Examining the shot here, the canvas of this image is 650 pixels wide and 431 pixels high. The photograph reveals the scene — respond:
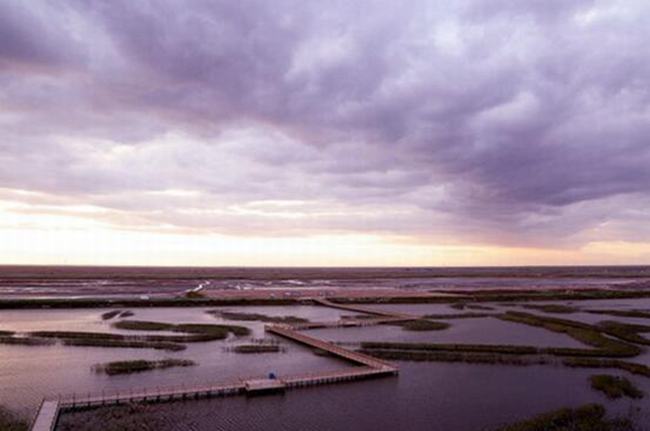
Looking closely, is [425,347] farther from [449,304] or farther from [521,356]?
[449,304]

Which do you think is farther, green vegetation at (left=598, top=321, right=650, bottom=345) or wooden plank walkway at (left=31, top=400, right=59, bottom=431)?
green vegetation at (left=598, top=321, right=650, bottom=345)

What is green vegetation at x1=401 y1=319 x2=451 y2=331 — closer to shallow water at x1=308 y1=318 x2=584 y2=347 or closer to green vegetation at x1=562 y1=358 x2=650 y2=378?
shallow water at x1=308 y1=318 x2=584 y2=347

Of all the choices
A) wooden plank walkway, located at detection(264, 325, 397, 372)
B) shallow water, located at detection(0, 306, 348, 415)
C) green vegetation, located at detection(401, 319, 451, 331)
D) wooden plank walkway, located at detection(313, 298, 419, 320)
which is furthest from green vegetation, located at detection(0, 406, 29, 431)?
wooden plank walkway, located at detection(313, 298, 419, 320)

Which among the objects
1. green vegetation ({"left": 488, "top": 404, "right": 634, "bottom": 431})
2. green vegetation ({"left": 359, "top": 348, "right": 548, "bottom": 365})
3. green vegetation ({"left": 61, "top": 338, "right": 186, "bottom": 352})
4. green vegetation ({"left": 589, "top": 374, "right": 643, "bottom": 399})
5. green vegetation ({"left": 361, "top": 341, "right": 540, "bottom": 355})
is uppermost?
green vegetation ({"left": 61, "top": 338, "right": 186, "bottom": 352})

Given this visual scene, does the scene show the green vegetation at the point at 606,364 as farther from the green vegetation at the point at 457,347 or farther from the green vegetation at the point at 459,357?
the green vegetation at the point at 457,347

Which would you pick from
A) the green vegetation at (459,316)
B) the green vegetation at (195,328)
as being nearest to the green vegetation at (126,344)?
the green vegetation at (195,328)
